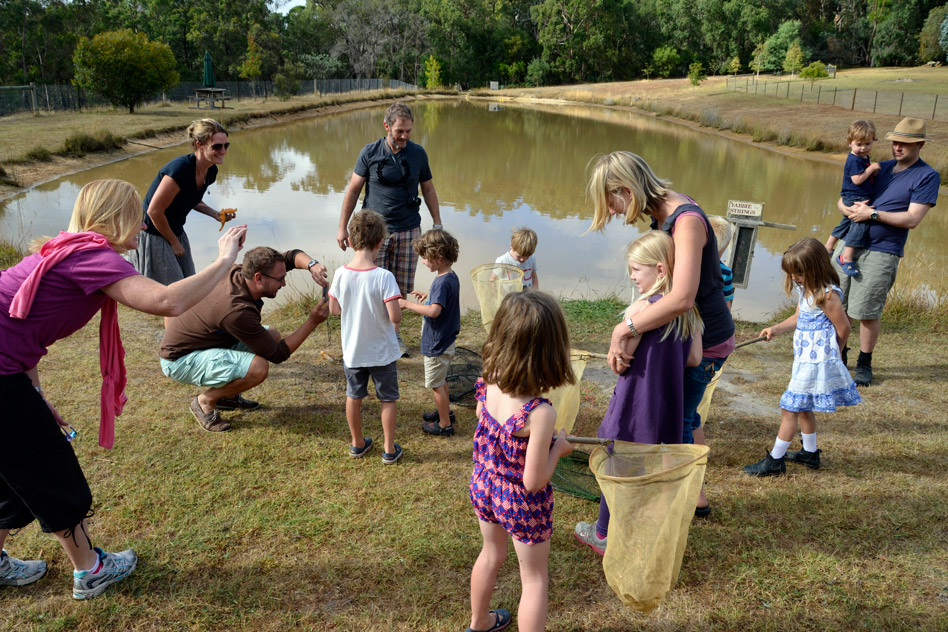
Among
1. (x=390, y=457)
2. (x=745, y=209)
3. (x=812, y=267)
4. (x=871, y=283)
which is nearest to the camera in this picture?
(x=812, y=267)

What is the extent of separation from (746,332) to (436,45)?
66.7 m

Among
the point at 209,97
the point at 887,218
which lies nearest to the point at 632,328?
the point at 887,218

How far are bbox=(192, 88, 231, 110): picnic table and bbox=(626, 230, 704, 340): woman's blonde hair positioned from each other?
3356 cm

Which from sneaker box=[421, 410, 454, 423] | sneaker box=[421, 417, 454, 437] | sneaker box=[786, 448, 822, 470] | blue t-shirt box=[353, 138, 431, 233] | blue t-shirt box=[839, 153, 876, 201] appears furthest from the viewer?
blue t-shirt box=[353, 138, 431, 233]

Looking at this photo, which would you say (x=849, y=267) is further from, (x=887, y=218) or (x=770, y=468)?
Answer: (x=770, y=468)

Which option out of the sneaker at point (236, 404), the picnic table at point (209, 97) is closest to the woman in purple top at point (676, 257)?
the sneaker at point (236, 404)

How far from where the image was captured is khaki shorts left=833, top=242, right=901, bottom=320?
15.6ft

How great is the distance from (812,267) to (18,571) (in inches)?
159

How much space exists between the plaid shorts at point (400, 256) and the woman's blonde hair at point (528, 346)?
3197 mm

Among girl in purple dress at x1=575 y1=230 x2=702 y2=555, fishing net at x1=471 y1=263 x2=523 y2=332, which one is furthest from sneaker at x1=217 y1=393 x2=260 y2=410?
girl in purple dress at x1=575 y1=230 x2=702 y2=555

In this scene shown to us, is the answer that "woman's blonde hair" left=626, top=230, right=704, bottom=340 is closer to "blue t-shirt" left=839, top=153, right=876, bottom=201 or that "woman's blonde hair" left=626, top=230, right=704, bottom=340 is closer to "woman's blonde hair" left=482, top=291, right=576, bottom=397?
"woman's blonde hair" left=482, top=291, right=576, bottom=397

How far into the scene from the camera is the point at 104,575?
103 inches

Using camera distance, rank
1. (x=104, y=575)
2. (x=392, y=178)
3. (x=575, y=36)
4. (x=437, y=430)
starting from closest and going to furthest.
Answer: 1. (x=104, y=575)
2. (x=437, y=430)
3. (x=392, y=178)
4. (x=575, y=36)

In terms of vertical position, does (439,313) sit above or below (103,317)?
below
